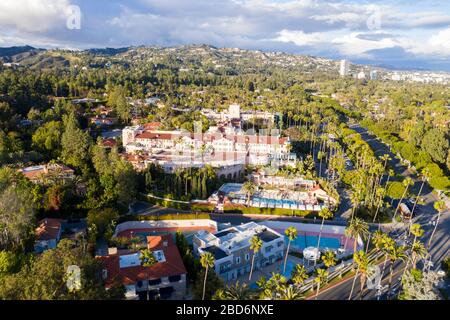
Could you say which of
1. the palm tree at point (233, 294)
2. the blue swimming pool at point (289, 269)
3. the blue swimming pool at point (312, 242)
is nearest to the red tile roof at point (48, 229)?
the palm tree at point (233, 294)

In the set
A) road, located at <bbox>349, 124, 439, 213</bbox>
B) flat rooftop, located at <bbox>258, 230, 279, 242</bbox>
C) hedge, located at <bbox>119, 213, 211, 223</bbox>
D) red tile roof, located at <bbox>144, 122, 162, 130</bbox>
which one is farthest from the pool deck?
red tile roof, located at <bbox>144, 122, 162, 130</bbox>

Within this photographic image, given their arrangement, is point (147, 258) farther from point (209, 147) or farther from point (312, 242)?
point (209, 147)

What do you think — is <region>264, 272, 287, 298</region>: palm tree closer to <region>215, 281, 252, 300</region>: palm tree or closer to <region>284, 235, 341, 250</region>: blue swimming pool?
<region>215, 281, 252, 300</region>: palm tree

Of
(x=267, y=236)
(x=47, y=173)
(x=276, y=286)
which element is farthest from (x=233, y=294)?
(x=47, y=173)

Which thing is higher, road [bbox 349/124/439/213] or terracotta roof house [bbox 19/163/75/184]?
terracotta roof house [bbox 19/163/75/184]
